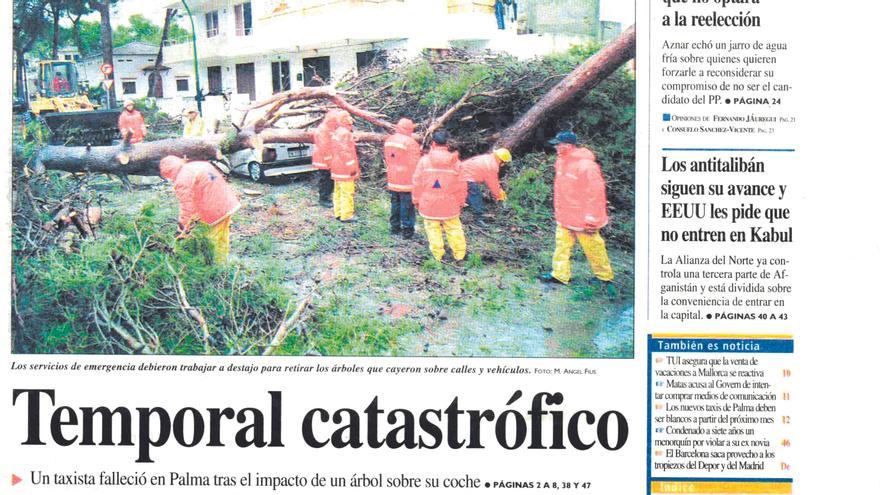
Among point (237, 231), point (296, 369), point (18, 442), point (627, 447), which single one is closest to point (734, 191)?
point (627, 447)

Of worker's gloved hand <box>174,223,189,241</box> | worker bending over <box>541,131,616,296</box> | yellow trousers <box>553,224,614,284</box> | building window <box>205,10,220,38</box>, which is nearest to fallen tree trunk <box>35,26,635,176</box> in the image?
worker bending over <box>541,131,616,296</box>

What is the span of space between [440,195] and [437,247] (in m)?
0.29

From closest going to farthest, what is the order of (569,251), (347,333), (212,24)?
1. (347,333)
2. (569,251)
3. (212,24)

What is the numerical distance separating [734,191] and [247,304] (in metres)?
2.55

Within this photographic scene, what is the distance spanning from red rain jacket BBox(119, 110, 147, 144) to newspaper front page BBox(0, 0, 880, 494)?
13mm

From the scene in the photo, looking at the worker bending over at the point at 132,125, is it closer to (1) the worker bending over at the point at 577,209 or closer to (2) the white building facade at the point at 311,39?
(2) the white building facade at the point at 311,39

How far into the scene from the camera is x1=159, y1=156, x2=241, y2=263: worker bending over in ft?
11.8

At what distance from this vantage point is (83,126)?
11.9ft

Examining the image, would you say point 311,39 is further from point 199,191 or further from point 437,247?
point 437,247

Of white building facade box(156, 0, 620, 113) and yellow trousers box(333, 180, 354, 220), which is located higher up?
white building facade box(156, 0, 620, 113)

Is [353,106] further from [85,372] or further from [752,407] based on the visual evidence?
[752,407]

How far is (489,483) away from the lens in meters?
3.30

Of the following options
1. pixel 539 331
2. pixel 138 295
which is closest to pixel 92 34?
pixel 138 295

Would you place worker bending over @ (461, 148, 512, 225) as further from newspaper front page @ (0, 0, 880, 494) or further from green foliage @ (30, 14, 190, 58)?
green foliage @ (30, 14, 190, 58)
